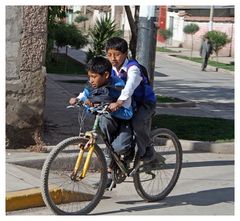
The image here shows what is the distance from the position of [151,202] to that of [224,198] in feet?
2.93

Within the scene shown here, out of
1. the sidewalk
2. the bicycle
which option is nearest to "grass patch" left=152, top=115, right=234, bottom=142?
the sidewalk

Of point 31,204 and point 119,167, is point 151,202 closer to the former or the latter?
point 119,167

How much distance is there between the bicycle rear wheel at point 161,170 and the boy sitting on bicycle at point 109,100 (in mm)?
539

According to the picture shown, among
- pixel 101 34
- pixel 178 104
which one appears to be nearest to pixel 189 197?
pixel 178 104

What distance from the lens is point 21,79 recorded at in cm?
716

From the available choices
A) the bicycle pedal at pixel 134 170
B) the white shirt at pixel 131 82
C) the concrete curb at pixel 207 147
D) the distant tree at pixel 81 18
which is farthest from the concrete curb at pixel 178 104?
the distant tree at pixel 81 18

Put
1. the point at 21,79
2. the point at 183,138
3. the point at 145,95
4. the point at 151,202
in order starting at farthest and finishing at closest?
the point at 183,138
the point at 21,79
the point at 151,202
the point at 145,95

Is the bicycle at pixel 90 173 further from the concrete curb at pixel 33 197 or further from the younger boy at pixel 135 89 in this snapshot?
the younger boy at pixel 135 89

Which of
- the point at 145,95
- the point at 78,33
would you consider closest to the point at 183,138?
the point at 145,95

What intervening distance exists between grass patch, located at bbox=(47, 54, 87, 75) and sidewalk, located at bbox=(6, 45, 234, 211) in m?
0.94

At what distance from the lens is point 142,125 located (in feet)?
18.4

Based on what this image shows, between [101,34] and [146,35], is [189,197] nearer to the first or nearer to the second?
[146,35]

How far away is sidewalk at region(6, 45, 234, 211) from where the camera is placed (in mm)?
5723
